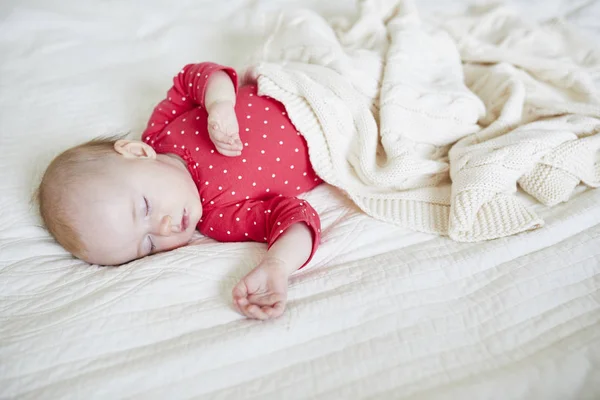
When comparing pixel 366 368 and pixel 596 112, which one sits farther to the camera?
pixel 596 112

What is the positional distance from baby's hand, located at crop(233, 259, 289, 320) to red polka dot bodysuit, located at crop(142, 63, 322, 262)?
14cm

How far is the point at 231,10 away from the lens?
5.14 feet

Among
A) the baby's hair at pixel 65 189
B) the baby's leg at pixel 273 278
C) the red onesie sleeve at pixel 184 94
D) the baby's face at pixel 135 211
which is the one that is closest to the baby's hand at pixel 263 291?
the baby's leg at pixel 273 278

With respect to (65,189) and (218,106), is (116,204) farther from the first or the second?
(218,106)

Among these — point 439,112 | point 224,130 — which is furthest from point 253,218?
point 439,112

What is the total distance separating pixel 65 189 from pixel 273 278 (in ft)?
1.36

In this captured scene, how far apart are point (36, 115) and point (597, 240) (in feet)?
4.25

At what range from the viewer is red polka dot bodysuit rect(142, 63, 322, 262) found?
969mm

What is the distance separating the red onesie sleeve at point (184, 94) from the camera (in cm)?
107

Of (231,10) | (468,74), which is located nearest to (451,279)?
(468,74)

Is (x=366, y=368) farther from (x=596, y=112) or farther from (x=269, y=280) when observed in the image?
(x=596, y=112)

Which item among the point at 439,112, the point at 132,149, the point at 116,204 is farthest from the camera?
the point at 439,112

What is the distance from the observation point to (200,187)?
1.01m

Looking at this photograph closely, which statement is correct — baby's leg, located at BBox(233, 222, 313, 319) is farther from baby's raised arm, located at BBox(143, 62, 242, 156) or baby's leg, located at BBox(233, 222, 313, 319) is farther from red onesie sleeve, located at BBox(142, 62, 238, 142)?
red onesie sleeve, located at BBox(142, 62, 238, 142)
